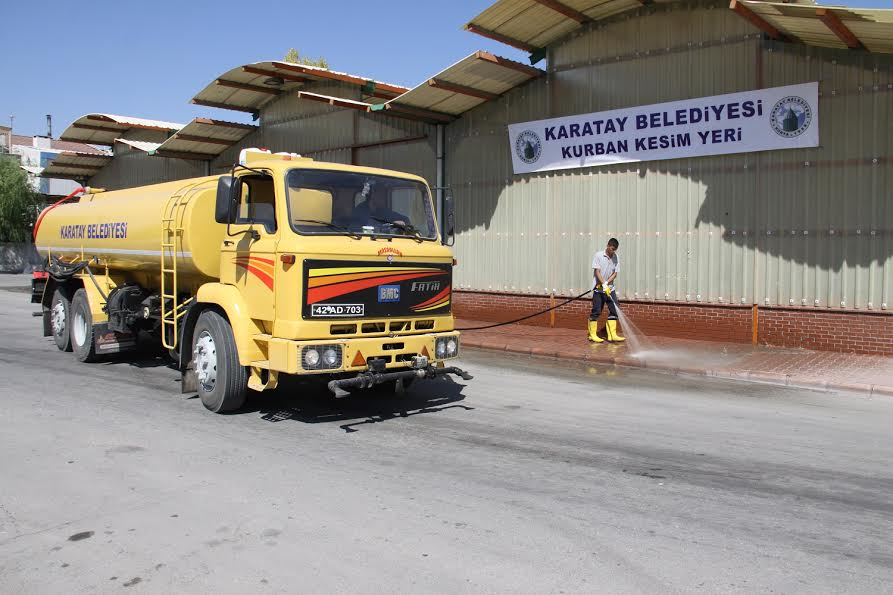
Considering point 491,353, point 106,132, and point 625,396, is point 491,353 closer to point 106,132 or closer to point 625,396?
point 625,396

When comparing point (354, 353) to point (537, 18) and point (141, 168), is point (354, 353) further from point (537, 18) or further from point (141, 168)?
point (141, 168)

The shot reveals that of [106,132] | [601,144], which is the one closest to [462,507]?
[601,144]

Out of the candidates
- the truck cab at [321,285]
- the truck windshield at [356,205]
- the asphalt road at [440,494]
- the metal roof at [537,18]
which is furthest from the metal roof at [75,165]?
the truck windshield at [356,205]

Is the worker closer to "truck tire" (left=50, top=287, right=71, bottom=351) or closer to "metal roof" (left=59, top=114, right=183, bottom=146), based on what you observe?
"truck tire" (left=50, top=287, right=71, bottom=351)

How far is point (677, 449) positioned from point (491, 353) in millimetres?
6898

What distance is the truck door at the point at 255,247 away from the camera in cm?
757

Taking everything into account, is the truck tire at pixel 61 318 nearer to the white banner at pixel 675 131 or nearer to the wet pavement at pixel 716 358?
the wet pavement at pixel 716 358

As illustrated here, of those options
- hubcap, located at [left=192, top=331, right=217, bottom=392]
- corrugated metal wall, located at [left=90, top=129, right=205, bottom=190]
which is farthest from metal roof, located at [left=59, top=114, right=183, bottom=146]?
hubcap, located at [left=192, top=331, right=217, bottom=392]

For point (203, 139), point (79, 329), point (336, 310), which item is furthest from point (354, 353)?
point (203, 139)

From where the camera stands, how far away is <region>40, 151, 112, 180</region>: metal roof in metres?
31.0

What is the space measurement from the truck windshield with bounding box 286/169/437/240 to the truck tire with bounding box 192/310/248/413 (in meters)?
1.53

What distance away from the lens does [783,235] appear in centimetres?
1326

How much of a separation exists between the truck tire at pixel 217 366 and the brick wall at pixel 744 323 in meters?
9.17

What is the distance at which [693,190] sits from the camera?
14.3 meters
